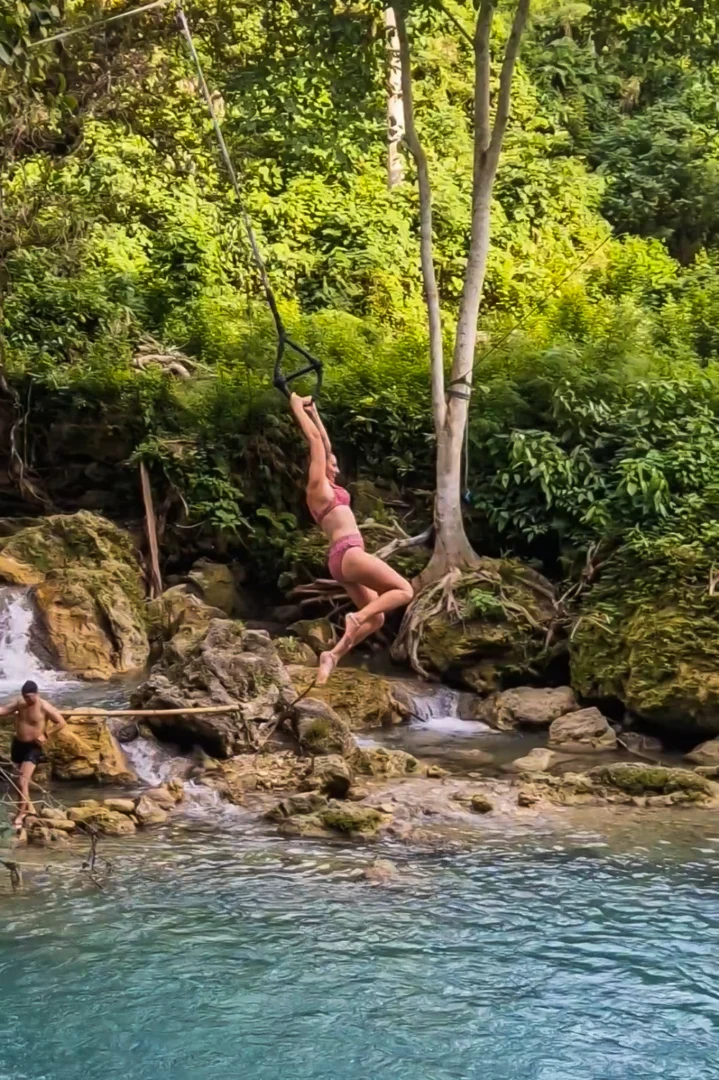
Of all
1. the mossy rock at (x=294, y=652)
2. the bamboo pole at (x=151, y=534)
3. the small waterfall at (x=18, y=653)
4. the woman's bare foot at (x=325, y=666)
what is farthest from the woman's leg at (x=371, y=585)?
the bamboo pole at (x=151, y=534)

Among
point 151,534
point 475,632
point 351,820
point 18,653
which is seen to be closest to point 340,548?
point 351,820

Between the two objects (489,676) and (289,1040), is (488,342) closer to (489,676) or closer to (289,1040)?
(489,676)

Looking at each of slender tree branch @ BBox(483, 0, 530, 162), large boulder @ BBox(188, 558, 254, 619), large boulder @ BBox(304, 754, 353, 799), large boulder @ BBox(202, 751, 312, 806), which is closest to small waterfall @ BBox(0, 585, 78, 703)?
large boulder @ BBox(188, 558, 254, 619)

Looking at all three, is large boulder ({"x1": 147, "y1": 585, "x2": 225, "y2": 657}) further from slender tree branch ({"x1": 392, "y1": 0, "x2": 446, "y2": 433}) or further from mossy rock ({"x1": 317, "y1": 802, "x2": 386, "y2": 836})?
mossy rock ({"x1": 317, "y1": 802, "x2": 386, "y2": 836})

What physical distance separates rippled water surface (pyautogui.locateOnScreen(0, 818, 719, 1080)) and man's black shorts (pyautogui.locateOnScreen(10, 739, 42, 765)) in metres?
1.10

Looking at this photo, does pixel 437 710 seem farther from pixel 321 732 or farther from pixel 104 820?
pixel 104 820

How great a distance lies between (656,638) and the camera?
12.0 meters

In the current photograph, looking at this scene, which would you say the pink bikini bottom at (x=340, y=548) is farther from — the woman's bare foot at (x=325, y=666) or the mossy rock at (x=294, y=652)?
the mossy rock at (x=294, y=652)

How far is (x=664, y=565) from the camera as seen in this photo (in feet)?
41.6

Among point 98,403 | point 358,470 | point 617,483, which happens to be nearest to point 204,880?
point 617,483

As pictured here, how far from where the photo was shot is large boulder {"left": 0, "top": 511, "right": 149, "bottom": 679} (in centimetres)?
1363

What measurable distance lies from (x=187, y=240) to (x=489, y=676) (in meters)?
9.91

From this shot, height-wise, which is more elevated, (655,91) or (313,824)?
(655,91)

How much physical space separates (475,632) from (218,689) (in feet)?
10.7
